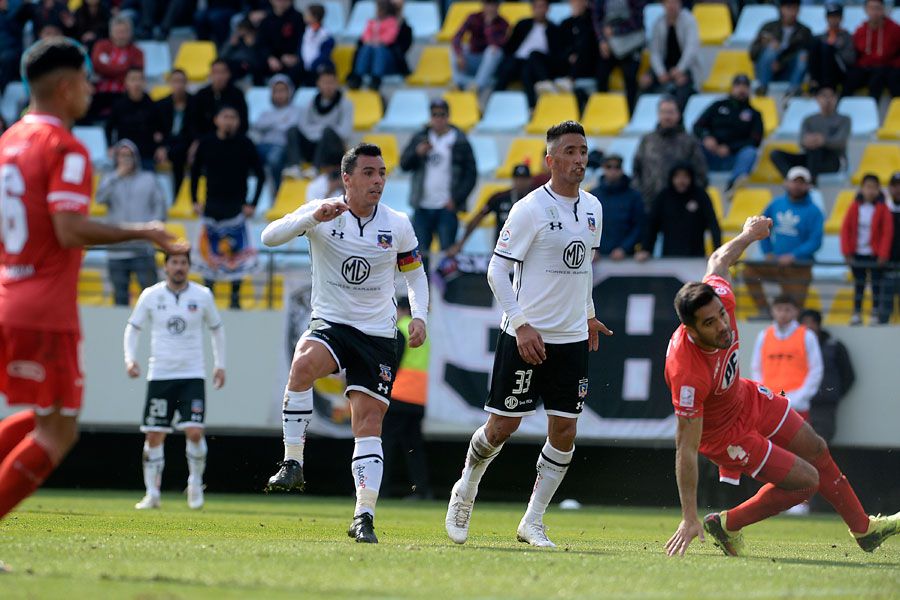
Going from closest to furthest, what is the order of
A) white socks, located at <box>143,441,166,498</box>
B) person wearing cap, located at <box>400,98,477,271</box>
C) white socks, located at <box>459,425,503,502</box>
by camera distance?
white socks, located at <box>459,425,503,502</box>
white socks, located at <box>143,441,166,498</box>
person wearing cap, located at <box>400,98,477,271</box>

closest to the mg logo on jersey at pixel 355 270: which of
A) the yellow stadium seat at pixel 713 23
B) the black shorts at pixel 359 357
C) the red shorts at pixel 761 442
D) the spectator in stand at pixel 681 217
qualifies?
the black shorts at pixel 359 357

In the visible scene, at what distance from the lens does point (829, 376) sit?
15.7m

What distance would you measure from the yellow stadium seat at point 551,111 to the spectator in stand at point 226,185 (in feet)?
15.0

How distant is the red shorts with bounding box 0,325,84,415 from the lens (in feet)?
21.4

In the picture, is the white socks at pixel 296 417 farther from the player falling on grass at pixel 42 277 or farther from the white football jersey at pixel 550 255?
the player falling on grass at pixel 42 277

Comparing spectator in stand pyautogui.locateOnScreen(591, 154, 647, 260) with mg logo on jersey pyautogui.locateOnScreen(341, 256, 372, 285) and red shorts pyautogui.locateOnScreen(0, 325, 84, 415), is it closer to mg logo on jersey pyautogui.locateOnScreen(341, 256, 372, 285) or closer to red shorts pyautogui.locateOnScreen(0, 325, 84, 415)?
mg logo on jersey pyautogui.locateOnScreen(341, 256, 372, 285)

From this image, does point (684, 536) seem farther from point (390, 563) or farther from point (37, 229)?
point (37, 229)

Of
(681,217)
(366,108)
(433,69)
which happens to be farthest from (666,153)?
(433,69)

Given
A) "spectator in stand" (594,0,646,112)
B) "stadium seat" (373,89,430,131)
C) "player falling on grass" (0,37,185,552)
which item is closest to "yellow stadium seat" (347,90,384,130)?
"stadium seat" (373,89,430,131)

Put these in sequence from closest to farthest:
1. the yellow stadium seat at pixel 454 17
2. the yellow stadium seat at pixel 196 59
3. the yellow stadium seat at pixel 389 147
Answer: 1. the yellow stadium seat at pixel 389 147
2. the yellow stadium seat at pixel 454 17
3. the yellow stadium seat at pixel 196 59

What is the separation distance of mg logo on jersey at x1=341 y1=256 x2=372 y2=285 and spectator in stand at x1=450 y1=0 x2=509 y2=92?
41.0 feet

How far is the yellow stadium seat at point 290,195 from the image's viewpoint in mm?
19984

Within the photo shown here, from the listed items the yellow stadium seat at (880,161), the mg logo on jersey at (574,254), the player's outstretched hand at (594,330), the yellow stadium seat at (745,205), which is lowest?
the player's outstretched hand at (594,330)

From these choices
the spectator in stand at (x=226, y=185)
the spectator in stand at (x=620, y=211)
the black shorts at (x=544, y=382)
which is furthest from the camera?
the spectator in stand at (x=226, y=185)
